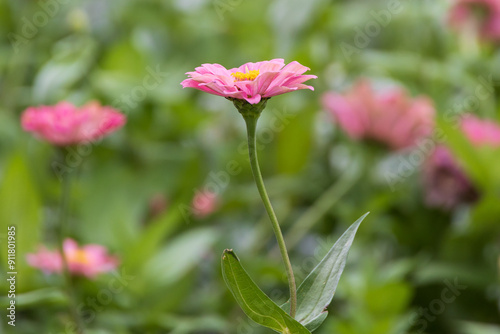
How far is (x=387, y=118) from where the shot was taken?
743 millimetres

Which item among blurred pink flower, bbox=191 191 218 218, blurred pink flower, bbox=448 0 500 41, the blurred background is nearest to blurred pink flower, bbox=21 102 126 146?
the blurred background

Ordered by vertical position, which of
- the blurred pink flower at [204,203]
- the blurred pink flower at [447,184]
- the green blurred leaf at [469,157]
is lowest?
the blurred pink flower at [447,184]

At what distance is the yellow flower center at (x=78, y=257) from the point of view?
0.59 m

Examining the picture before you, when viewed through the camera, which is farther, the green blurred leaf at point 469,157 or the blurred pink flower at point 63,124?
the green blurred leaf at point 469,157

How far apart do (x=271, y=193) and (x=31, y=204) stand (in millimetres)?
313

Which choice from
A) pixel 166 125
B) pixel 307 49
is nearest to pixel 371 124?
pixel 307 49

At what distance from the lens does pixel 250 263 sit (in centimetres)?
65

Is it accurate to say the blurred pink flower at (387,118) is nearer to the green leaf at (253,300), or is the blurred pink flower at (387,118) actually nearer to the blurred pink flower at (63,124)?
the blurred pink flower at (63,124)

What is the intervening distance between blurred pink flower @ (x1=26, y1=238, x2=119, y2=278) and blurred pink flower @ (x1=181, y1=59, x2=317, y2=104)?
0.36 meters
